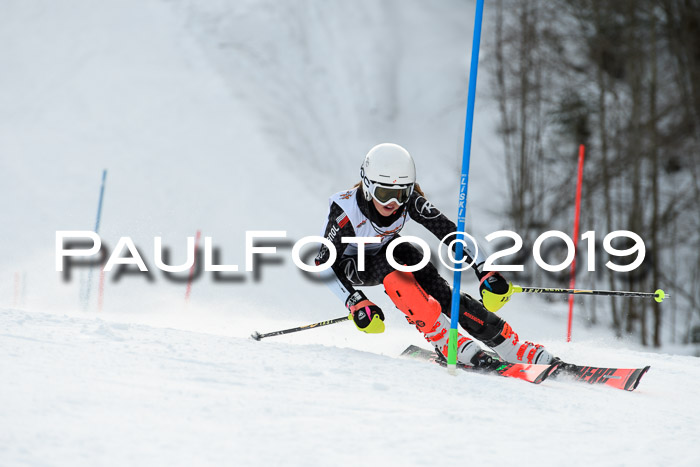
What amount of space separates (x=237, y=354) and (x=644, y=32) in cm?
1226

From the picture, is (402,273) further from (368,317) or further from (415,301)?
(368,317)

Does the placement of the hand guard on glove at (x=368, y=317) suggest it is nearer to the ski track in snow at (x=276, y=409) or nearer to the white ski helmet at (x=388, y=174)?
the ski track in snow at (x=276, y=409)

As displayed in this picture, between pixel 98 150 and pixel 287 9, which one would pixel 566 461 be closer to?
pixel 98 150

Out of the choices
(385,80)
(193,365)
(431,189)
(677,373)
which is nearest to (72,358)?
(193,365)

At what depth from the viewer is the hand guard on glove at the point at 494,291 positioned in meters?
3.53

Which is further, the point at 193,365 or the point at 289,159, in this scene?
the point at 289,159

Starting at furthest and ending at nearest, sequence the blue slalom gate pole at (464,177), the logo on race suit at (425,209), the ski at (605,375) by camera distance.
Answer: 1. the logo on race suit at (425,209)
2. the ski at (605,375)
3. the blue slalom gate pole at (464,177)

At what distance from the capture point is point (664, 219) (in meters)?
12.0

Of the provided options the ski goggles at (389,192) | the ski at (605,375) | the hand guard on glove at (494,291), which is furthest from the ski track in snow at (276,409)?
the ski goggles at (389,192)

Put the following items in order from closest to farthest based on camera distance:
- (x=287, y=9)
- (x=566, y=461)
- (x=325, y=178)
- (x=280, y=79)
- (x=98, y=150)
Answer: (x=566, y=461), (x=98, y=150), (x=325, y=178), (x=280, y=79), (x=287, y=9)

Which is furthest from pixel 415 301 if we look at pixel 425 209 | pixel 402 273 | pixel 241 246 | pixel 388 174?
pixel 241 246

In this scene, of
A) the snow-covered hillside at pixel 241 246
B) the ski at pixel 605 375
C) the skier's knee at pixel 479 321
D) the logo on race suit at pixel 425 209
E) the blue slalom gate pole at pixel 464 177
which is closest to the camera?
the snow-covered hillside at pixel 241 246

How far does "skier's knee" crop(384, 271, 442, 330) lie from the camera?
3.53m

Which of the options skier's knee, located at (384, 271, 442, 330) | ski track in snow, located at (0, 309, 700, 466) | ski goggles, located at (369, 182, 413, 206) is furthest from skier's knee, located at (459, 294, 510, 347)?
ski goggles, located at (369, 182, 413, 206)
